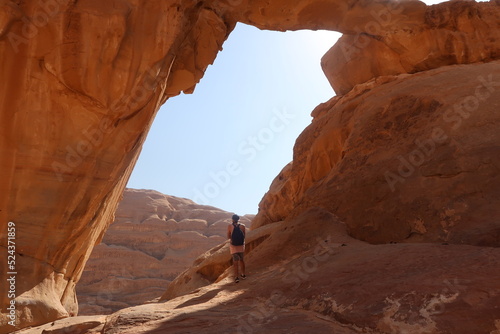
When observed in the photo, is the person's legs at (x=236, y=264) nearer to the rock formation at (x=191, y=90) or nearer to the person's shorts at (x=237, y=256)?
the person's shorts at (x=237, y=256)

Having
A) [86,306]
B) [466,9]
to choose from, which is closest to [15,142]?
[466,9]

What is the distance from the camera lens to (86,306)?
94.1 ft

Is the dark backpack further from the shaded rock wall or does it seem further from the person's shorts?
the shaded rock wall

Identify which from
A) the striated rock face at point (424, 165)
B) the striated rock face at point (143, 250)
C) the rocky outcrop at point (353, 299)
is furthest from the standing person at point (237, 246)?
the striated rock face at point (143, 250)

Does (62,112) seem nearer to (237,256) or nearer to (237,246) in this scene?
(237,246)

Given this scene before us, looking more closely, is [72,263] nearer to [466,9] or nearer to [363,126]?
[363,126]

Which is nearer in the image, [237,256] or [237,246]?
[237,256]

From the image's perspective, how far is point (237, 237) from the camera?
7555 millimetres

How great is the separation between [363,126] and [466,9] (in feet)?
26.9

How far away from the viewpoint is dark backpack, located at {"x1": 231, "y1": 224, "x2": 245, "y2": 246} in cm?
749

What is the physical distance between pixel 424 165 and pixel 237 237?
154 inches

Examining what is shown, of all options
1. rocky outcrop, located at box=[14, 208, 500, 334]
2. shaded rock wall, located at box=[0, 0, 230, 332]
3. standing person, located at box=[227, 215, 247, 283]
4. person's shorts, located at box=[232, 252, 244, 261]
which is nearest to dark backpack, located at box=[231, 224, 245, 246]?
standing person, located at box=[227, 215, 247, 283]

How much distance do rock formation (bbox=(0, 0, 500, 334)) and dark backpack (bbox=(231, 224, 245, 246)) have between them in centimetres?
69

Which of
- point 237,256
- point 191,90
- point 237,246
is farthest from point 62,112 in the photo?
point 237,256
